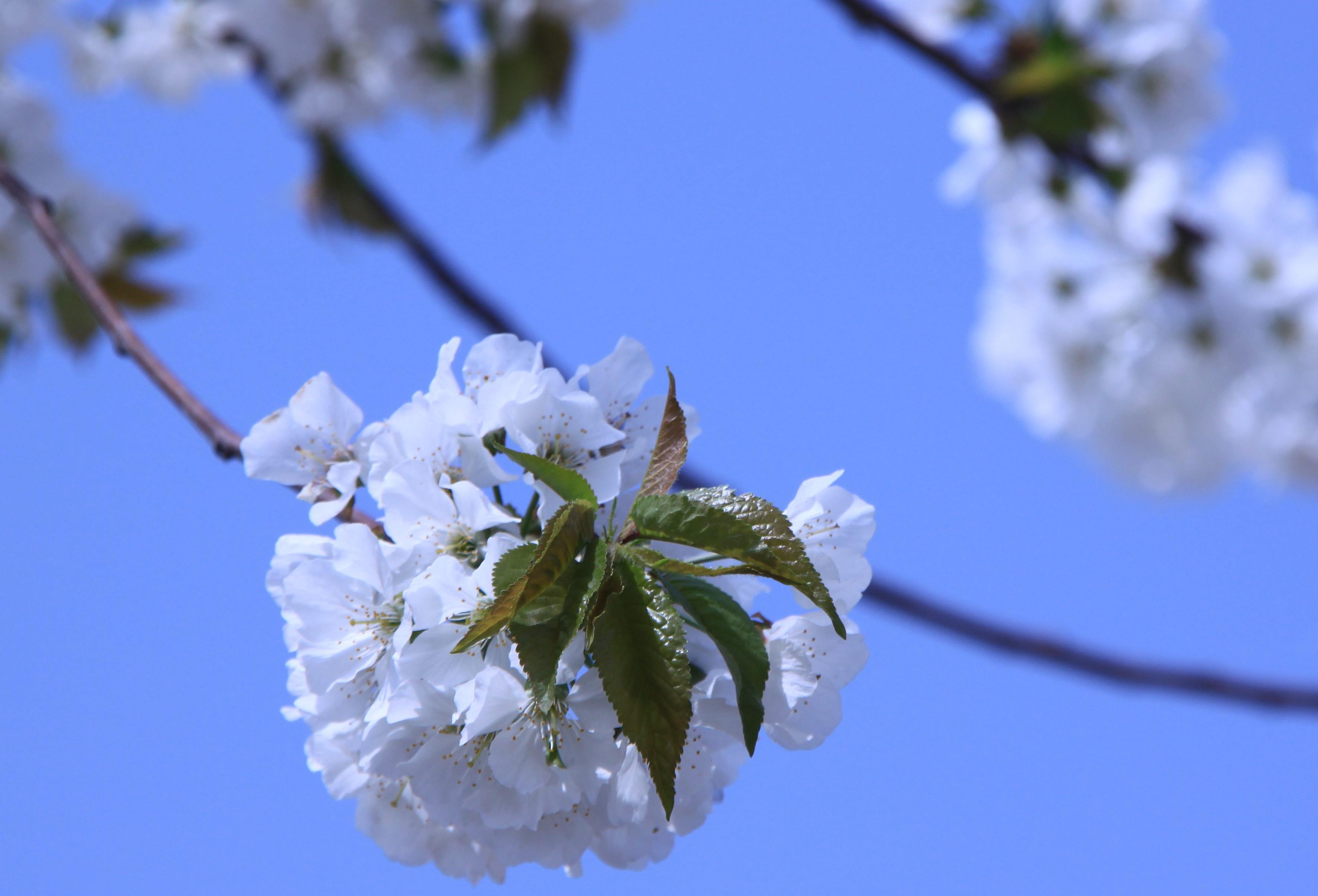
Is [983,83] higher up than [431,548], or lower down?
higher up

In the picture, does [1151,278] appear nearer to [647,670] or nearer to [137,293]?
Answer: [137,293]

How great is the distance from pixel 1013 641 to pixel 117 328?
2084 mm

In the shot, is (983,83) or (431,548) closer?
(431,548)

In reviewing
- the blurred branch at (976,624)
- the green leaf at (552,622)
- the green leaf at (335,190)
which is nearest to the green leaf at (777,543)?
the green leaf at (552,622)

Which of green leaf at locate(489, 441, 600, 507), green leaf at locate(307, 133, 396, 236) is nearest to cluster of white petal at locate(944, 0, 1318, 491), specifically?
green leaf at locate(307, 133, 396, 236)

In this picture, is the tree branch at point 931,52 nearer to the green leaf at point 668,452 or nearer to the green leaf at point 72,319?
the green leaf at point 668,452

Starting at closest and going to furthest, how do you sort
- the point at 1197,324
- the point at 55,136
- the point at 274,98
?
the point at 55,136 < the point at 274,98 < the point at 1197,324

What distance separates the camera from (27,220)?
2.21 meters

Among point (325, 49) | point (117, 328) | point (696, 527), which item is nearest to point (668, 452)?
point (696, 527)

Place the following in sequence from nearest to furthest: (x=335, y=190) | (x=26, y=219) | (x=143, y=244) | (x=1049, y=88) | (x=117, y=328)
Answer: (x=117, y=328)
(x=26, y=219)
(x=143, y=244)
(x=1049, y=88)
(x=335, y=190)

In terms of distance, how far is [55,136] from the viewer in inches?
96.7

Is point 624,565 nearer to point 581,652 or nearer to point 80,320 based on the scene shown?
point 581,652

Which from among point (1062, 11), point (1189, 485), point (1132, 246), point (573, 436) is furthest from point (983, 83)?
point (1189, 485)

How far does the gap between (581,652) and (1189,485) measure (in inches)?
172
